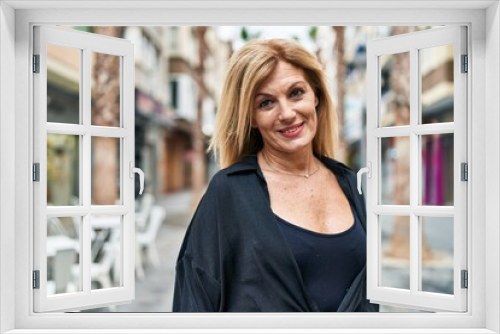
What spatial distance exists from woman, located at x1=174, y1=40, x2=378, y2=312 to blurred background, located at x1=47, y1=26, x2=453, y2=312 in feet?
0.70

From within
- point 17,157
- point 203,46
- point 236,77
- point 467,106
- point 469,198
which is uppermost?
point 203,46

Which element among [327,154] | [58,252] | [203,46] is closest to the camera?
[327,154]

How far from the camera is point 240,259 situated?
7.76 ft

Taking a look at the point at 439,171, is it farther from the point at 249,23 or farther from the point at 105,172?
the point at 249,23

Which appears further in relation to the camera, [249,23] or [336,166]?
[336,166]

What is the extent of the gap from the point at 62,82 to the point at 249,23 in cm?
690

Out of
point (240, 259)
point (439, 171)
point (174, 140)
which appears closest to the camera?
point (240, 259)

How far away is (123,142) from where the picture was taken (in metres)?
2.21

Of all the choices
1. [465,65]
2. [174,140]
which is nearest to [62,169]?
[465,65]

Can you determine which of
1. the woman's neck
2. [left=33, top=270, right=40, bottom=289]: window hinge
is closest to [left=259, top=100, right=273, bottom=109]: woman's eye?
the woman's neck

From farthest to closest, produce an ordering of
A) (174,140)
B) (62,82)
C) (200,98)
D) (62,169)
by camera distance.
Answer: (174,140)
(62,169)
(62,82)
(200,98)

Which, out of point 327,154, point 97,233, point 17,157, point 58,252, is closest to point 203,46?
point 97,233

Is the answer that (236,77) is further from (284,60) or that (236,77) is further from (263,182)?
(263,182)

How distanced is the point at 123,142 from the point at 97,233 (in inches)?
160
